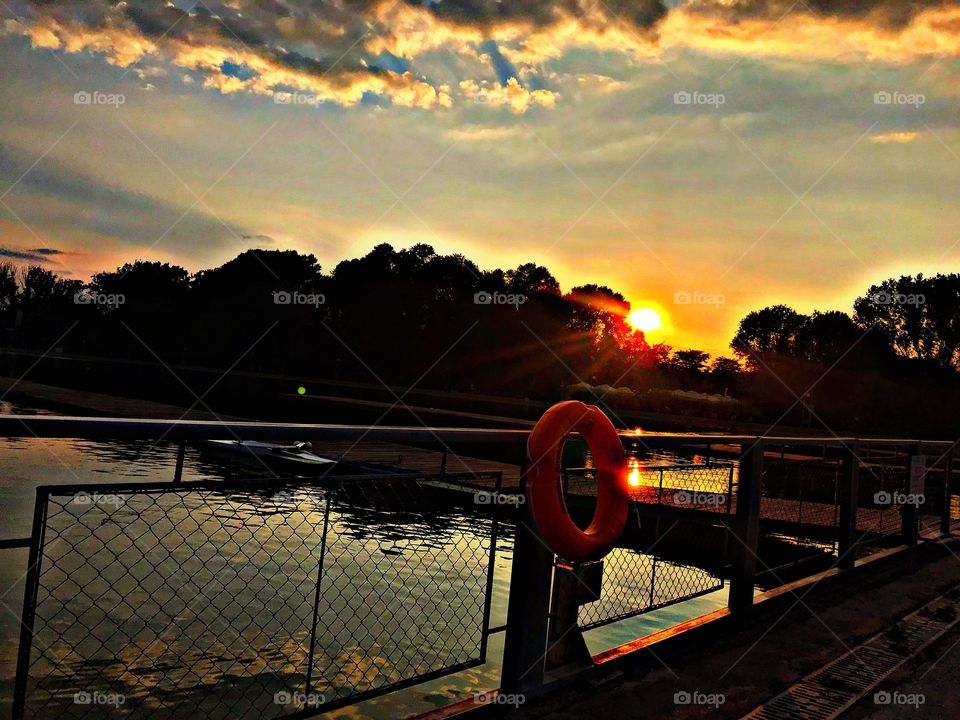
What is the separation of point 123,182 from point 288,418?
36.9 feet

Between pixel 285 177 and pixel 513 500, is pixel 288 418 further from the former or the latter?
pixel 513 500

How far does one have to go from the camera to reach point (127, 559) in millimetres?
9703

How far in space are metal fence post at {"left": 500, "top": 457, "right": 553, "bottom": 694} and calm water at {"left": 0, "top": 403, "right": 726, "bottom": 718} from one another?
0.23 metres

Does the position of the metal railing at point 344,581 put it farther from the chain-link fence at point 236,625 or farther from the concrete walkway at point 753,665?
the concrete walkway at point 753,665

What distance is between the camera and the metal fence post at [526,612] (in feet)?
11.7

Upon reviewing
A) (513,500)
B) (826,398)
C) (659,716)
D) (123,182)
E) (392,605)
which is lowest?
(392,605)

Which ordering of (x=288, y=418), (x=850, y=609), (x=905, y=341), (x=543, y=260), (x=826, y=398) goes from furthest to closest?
(x=543, y=260) → (x=905, y=341) → (x=826, y=398) → (x=288, y=418) → (x=850, y=609)

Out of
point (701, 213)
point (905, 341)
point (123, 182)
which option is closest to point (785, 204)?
point (701, 213)
